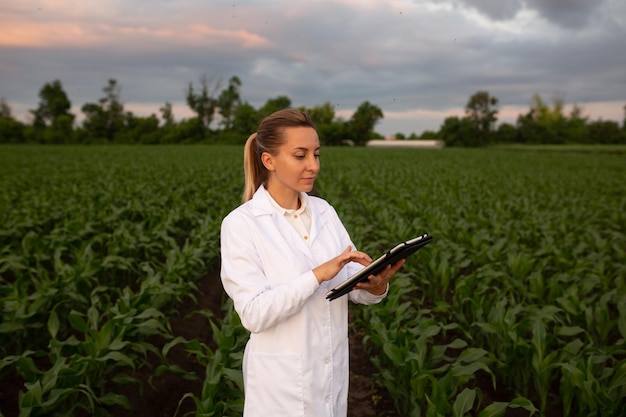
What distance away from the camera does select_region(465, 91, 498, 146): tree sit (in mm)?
78125

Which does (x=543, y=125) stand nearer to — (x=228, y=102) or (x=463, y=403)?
(x=228, y=102)

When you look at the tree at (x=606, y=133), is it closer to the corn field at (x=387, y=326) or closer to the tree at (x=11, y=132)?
the corn field at (x=387, y=326)

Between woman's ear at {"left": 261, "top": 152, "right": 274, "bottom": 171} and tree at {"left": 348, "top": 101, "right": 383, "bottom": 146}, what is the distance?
244ft

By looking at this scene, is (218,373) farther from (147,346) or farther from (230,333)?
(147,346)

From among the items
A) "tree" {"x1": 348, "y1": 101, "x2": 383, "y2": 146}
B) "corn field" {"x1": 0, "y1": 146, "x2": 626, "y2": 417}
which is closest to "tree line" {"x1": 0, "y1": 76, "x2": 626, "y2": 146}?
"tree" {"x1": 348, "y1": 101, "x2": 383, "y2": 146}

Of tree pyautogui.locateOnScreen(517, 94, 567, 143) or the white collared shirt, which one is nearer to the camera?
the white collared shirt

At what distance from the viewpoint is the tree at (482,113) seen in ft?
256

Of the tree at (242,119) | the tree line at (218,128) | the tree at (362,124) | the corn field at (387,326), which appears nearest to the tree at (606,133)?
the tree line at (218,128)

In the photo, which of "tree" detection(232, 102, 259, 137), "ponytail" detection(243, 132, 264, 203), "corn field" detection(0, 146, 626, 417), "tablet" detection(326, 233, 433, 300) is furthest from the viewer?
"tree" detection(232, 102, 259, 137)

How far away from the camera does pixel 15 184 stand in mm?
14094

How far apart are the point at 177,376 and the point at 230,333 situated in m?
1.12

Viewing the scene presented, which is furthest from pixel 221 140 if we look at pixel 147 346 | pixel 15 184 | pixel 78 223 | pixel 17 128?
pixel 147 346

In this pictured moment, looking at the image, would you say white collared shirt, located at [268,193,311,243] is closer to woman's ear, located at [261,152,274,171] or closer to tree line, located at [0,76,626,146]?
woman's ear, located at [261,152,274,171]

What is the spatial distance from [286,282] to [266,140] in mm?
525
